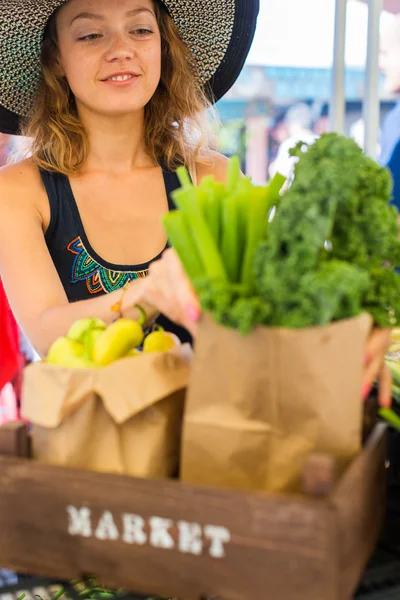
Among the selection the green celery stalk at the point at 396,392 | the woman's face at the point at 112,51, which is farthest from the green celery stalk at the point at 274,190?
the woman's face at the point at 112,51

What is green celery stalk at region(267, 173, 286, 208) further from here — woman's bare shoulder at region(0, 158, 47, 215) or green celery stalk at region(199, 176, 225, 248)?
woman's bare shoulder at region(0, 158, 47, 215)

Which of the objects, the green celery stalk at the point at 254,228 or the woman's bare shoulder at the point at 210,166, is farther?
the woman's bare shoulder at the point at 210,166

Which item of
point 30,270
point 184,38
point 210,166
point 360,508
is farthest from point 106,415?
point 184,38

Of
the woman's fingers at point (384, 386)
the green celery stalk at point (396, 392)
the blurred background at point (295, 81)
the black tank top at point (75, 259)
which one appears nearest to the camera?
the woman's fingers at point (384, 386)

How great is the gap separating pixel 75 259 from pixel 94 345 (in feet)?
2.72

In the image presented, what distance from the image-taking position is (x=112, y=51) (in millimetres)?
1497

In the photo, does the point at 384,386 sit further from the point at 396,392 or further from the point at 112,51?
the point at 112,51

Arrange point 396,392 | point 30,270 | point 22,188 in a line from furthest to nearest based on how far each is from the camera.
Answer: point 22,188 < point 30,270 < point 396,392

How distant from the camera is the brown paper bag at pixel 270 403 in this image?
684 mm

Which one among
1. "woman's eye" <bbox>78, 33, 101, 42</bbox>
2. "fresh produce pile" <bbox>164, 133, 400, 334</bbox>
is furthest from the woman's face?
"fresh produce pile" <bbox>164, 133, 400, 334</bbox>

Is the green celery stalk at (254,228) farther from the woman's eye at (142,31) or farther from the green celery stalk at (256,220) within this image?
the woman's eye at (142,31)

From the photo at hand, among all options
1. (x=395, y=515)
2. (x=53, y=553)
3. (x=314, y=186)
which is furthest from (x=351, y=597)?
(x=314, y=186)

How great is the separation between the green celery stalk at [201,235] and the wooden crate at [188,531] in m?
0.24

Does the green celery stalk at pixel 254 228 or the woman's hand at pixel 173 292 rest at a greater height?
the green celery stalk at pixel 254 228
